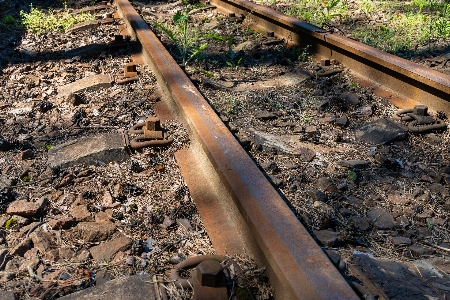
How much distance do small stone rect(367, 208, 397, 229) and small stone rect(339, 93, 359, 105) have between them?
5.25 feet

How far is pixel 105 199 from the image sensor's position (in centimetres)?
251

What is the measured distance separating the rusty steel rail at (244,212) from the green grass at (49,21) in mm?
5087

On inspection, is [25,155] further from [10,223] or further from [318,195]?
[318,195]

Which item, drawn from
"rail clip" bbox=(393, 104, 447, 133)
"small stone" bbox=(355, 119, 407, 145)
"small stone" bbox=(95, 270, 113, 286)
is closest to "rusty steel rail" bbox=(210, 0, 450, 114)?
"rail clip" bbox=(393, 104, 447, 133)

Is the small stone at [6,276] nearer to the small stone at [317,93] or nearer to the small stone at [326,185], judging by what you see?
the small stone at [326,185]

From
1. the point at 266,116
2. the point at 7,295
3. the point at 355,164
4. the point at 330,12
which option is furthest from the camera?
the point at 330,12

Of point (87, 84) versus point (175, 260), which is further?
point (87, 84)

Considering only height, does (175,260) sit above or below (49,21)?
above

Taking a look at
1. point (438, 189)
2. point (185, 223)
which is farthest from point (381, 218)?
point (185, 223)

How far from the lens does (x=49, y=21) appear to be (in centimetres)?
790

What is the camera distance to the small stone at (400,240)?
2.18 m

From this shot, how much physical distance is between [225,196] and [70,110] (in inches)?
86.8

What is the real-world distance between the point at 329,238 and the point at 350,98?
2067mm

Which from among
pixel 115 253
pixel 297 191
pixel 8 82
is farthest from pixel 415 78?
pixel 8 82
